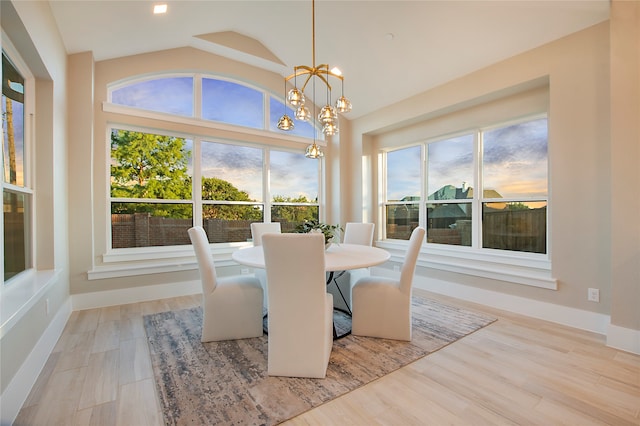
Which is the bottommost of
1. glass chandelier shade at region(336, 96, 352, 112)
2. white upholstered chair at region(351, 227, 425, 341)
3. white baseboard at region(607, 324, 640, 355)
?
white baseboard at region(607, 324, 640, 355)

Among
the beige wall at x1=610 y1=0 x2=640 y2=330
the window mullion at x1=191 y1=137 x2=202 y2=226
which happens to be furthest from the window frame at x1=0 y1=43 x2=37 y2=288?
the beige wall at x1=610 y1=0 x2=640 y2=330

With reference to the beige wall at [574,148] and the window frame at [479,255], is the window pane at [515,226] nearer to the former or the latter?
the window frame at [479,255]

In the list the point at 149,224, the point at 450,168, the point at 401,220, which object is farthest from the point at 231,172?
the point at 450,168

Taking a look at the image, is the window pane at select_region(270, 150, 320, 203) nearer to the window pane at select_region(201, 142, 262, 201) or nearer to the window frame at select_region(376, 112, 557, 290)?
the window pane at select_region(201, 142, 262, 201)

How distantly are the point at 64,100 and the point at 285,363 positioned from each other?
339cm

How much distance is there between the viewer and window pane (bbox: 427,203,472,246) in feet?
13.0

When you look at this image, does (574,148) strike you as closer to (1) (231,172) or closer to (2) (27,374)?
(1) (231,172)

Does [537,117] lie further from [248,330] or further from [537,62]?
[248,330]

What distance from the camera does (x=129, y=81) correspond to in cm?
374

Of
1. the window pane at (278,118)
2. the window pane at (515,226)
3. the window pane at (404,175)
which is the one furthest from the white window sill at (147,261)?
the window pane at (515,226)

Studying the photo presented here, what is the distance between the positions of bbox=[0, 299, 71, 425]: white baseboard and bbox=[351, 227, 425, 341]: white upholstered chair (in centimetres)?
220

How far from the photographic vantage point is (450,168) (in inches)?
163

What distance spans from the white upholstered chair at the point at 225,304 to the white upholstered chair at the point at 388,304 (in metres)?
0.87

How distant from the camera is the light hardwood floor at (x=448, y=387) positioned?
1.58 meters
